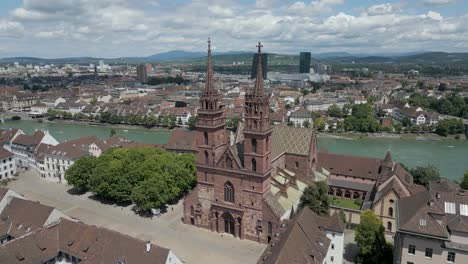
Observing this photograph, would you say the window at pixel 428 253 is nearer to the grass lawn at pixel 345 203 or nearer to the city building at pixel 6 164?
the grass lawn at pixel 345 203

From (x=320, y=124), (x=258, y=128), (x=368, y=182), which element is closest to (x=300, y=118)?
(x=320, y=124)

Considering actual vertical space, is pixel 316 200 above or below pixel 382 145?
above

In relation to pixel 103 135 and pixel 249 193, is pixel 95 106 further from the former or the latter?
pixel 249 193

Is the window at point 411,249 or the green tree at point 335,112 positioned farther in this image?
the green tree at point 335,112

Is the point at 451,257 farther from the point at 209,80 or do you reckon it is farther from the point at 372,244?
the point at 209,80

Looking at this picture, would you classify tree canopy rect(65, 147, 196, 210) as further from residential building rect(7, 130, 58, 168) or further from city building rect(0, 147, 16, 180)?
residential building rect(7, 130, 58, 168)

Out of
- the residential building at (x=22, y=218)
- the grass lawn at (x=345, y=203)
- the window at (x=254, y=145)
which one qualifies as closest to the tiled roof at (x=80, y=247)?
the residential building at (x=22, y=218)

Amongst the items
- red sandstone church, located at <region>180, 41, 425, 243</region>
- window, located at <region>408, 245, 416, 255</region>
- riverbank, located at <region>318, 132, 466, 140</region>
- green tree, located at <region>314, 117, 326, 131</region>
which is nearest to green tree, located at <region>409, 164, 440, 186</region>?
red sandstone church, located at <region>180, 41, 425, 243</region>
